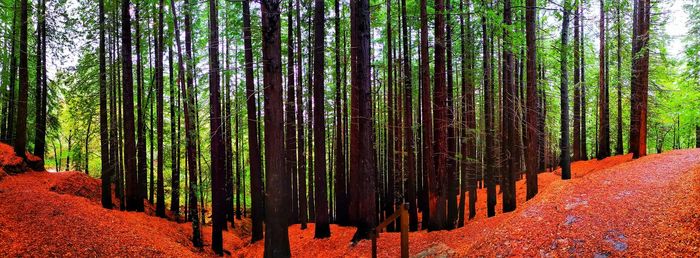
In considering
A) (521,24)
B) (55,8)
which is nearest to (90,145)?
(55,8)

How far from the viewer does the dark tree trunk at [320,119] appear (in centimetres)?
1167

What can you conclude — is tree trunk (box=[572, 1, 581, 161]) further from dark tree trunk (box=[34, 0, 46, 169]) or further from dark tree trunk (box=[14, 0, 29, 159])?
dark tree trunk (box=[34, 0, 46, 169])

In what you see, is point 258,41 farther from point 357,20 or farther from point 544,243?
point 544,243

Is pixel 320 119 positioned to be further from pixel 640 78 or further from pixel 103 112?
→ pixel 640 78

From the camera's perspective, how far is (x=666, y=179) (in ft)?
33.7

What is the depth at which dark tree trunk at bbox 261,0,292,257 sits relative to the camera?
8.00 metres

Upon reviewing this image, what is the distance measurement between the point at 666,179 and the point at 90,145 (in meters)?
34.3

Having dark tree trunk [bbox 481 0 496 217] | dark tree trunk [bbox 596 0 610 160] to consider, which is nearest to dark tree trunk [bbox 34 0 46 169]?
dark tree trunk [bbox 481 0 496 217]

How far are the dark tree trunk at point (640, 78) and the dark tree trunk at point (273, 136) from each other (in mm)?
12945

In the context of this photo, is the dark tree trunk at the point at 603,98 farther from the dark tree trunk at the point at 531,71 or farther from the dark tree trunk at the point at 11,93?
the dark tree trunk at the point at 11,93

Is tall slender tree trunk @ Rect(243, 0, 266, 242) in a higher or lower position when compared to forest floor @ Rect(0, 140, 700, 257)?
higher

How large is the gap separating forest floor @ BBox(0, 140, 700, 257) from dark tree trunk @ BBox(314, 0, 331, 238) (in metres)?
0.72

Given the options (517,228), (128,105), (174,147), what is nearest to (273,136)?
(517,228)

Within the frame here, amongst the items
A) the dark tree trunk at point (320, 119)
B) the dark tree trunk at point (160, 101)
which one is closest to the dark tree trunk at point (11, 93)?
the dark tree trunk at point (160, 101)
